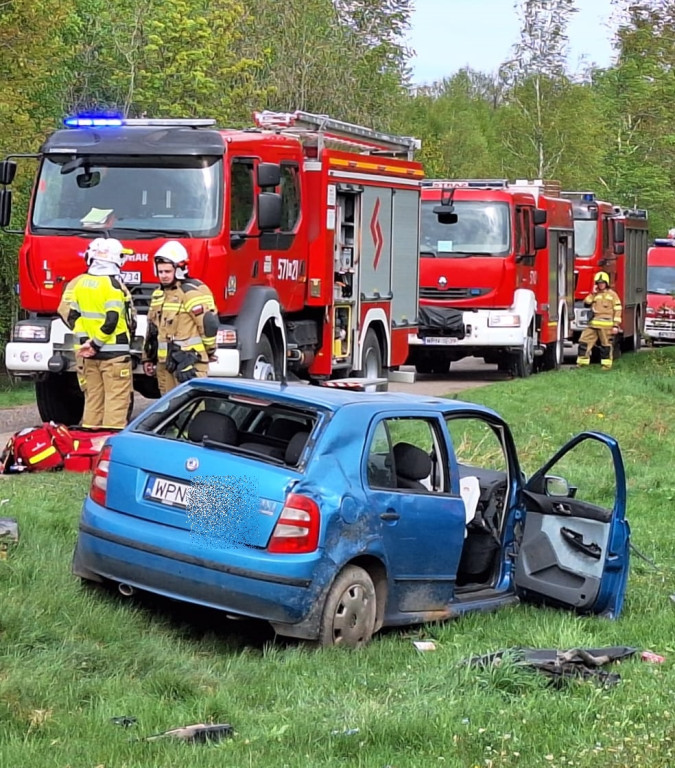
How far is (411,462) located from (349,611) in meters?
0.91

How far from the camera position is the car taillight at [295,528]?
21.5 ft

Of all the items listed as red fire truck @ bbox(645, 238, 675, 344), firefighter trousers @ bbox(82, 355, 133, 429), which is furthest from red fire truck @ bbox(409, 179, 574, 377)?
red fire truck @ bbox(645, 238, 675, 344)

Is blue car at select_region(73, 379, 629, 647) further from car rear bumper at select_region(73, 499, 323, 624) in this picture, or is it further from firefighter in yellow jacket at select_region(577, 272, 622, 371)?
firefighter in yellow jacket at select_region(577, 272, 622, 371)

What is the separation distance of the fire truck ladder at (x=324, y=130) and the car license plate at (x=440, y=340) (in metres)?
4.18

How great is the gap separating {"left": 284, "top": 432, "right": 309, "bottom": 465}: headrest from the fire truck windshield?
15353mm

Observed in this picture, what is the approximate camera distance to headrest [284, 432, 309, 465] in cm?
684

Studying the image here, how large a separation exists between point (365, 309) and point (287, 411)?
1014 cm

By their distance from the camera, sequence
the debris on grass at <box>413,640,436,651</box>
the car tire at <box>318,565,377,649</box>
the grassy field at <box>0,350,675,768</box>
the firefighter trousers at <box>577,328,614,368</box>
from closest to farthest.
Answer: the grassy field at <box>0,350,675,768</box>, the car tire at <box>318,565,377,649</box>, the debris on grass at <box>413,640,436,651</box>, the firefighter trousers at <box>577,328,614,368</box>

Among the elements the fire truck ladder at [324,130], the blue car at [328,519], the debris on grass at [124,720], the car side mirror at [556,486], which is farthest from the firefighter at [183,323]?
the debris on grass at [124,720]

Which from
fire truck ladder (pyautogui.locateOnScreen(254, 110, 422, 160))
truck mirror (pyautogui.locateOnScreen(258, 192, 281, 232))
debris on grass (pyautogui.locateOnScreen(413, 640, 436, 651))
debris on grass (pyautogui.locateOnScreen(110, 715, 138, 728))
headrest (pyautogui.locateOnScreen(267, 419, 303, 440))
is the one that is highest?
fire truck ladder (pyautogui.locateOnScreen(254, 110, 422, 160))

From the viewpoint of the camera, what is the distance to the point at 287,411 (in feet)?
23.5

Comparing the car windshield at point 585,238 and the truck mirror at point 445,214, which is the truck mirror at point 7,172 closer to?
the truck mirror at point 445,214

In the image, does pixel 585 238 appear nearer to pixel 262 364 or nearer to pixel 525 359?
pixel 525 359

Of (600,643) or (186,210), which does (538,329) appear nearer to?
(186,210)
